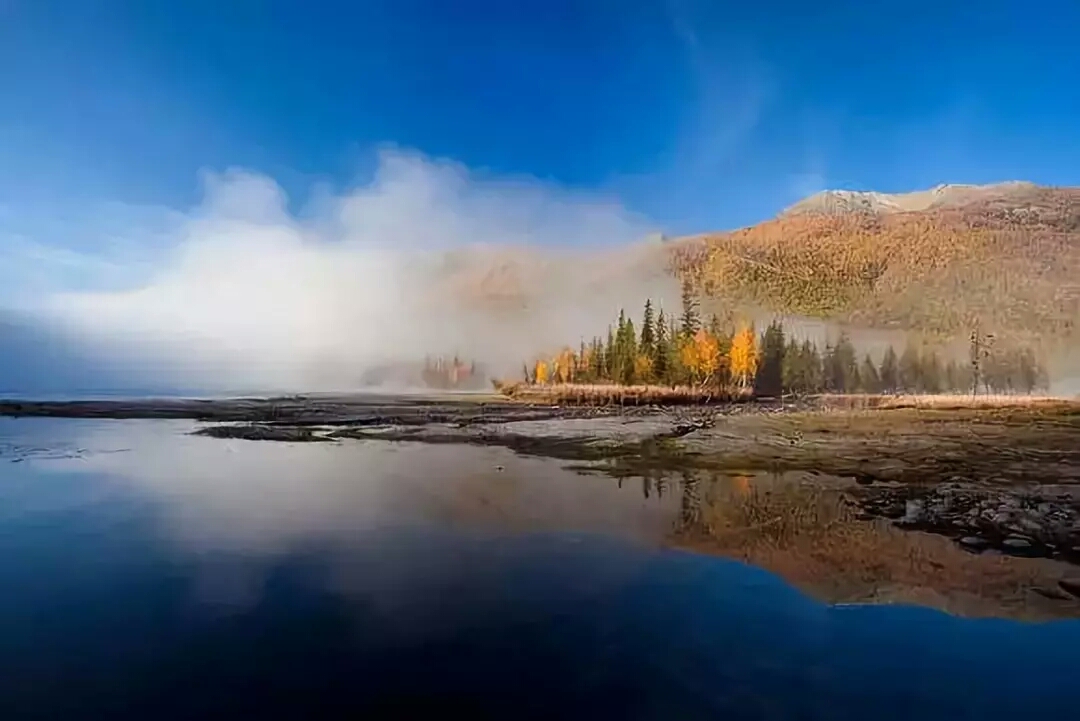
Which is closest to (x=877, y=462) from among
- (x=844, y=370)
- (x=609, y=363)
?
(x=609, y=363)

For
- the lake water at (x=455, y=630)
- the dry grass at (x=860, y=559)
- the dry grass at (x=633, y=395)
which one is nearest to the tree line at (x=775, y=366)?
the dry grass at (x=633, y=395)

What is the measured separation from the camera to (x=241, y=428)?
3073cm

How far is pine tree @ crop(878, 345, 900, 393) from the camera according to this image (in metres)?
62.4

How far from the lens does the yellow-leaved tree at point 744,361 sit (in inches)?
2442

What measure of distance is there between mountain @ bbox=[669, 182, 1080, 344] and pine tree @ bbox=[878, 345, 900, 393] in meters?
16.9

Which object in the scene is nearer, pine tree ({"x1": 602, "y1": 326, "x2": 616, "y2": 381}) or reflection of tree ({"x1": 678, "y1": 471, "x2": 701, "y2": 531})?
reflection of tree ({"x1": 678, "y1": 471, "x2": 701, "y2": 531})

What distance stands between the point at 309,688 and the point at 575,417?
102 feet

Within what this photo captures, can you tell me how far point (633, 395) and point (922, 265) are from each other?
200 feet

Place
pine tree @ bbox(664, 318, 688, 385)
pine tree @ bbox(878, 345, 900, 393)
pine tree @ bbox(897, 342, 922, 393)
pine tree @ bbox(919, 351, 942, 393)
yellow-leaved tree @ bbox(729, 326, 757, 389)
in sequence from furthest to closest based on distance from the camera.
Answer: pine tree @ bbox(919, 351, 942, 393), pine tree @ bbox(897, 342, 922, 393), pine tree @ bbox(878, 345, 900, 393), yellow-leaved tree @ bbox(729, 326, 757, 389), pine tree @ bbox(664, 318, 688, 385)

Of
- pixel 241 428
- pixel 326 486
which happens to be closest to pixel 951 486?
pixel 326 486

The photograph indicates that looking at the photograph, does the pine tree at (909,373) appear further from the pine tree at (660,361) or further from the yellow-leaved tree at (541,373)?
the yellow-leaved tree at (541,373)

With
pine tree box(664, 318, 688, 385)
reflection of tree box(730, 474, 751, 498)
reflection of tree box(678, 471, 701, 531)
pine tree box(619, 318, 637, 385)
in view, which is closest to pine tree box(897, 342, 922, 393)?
pine tree box(664, 318, 688, 385)

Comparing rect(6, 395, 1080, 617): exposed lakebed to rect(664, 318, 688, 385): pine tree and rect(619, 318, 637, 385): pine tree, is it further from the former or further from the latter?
rect(619, 318, 637, 385): pine tree

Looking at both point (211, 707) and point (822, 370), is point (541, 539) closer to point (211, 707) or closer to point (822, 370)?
point (211, 707)
